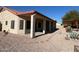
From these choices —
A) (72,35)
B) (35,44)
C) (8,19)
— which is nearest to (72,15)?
(72,35)

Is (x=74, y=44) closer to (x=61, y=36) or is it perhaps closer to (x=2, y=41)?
(x=61, y=36)

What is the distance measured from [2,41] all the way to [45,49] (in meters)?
2.47

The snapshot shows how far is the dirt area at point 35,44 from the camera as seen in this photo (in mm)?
7383

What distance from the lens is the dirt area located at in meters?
7.38

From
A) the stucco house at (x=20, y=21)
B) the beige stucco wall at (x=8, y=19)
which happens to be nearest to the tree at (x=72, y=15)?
the stucco house at (x=20, y=21)

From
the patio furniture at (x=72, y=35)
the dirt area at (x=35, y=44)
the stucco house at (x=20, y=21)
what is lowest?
the dirt area at (x=35, y=44)

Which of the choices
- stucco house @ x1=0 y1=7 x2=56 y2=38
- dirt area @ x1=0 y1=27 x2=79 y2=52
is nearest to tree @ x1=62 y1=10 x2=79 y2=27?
dirt area @ x1=0 y1=27 x2=79 y2=52

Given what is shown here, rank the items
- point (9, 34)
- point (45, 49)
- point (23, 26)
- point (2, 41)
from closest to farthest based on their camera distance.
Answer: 1. point (45, 49)
2. point (2, 41)
3. point (9, 34)
4. point (23, 26)

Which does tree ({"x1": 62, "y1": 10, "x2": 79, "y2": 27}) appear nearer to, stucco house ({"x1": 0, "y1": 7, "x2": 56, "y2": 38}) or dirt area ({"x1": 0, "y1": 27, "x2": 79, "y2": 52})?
dirt area ({"x1": 0, "y1": 27, "x2": 79, "y2": 52})

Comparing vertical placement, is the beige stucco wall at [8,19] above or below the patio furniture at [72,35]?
above

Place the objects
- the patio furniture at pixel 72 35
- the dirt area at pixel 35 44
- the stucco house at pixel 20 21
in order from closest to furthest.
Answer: the dirt area at pixel 35 44 → the patio furniture at pixel 72 35 → the stucco house at pixel 20 21

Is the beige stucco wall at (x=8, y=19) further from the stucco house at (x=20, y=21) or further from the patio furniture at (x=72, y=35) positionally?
the patio furniture at (x=72, y=35)
